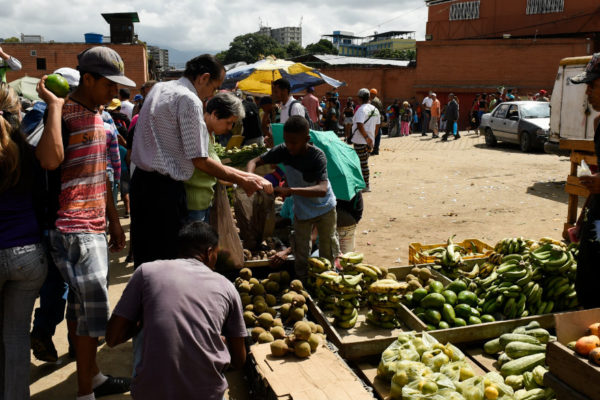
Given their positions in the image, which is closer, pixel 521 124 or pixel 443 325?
pixel 443 325

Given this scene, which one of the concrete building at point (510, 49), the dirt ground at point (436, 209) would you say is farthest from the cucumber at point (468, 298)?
the concrete building at point (510, 49)

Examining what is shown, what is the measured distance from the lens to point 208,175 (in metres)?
3.94

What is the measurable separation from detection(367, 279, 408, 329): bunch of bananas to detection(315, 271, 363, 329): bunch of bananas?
145 millimetres

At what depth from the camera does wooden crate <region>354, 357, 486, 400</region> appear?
3630mm

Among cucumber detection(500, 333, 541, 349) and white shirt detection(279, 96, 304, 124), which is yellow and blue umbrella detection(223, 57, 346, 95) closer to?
white shirt detection(279, 96, 304, 124)

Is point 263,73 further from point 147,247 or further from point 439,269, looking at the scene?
point 147,247

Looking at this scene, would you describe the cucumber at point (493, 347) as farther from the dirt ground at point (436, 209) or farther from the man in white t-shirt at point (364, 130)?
the man in white t-shirt at point (364, 130)

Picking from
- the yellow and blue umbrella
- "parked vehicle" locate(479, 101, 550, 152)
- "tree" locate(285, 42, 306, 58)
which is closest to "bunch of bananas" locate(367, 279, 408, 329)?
the yellow and blue umbrella

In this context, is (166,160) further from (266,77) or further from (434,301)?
(266,77)

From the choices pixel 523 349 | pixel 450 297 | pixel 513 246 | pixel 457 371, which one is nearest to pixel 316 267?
pixel 450 297

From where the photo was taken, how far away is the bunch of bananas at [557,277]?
15.1ft

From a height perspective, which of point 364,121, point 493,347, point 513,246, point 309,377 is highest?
point 364,121

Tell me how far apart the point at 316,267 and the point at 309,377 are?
1.63 meters

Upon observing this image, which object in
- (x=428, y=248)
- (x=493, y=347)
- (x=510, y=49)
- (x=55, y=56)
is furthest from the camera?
(x=55, y=56)
